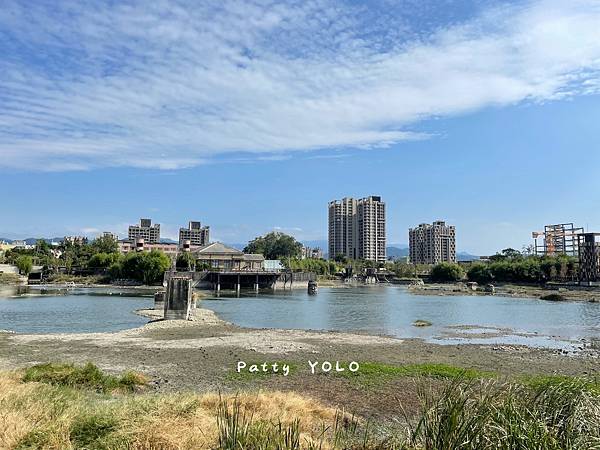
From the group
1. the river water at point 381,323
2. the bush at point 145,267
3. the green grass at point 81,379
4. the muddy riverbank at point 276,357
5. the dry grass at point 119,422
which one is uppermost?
the bush at point 145,267

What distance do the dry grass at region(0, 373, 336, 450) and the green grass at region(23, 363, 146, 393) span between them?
3814mm

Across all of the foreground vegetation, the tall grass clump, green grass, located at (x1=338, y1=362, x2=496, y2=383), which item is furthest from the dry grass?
green grass, located at (x1=338, y1=362, x2=496, y2=383)

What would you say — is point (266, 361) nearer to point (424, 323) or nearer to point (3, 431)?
point (3, 431)

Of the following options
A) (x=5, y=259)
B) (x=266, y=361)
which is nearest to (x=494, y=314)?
(x=266, y=361)

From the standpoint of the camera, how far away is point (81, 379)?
14.9 meters

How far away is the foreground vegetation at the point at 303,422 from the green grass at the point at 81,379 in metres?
2.75

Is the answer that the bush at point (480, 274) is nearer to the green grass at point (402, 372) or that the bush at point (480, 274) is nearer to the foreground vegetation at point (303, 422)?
the green grass at point (402, 372)

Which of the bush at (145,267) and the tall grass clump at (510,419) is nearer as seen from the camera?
the tall grass clump at (510,419)

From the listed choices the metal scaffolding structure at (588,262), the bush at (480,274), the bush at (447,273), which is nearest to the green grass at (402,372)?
the metal scaffolding structure at (588,262)

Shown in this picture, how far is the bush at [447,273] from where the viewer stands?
519ft

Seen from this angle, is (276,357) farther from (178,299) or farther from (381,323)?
(381,323)

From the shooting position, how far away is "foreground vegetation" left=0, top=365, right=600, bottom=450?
563cm

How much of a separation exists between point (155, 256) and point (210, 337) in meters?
89.9

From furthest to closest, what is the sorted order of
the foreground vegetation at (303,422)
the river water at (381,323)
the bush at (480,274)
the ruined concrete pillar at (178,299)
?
the bush at (480,274), the ruined concrete pillar at (178,299), the river water at (381,323), the foreground vegetation at (303,422)
